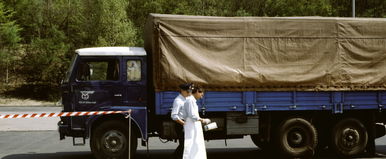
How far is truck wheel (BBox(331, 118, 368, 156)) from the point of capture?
10836mm

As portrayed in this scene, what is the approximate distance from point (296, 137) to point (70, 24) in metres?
40.8

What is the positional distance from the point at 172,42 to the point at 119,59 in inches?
44.3

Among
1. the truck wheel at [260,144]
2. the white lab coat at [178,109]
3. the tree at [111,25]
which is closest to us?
the white lab coat at [178,109]

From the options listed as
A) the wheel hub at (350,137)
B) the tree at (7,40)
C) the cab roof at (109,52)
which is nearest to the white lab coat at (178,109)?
the cab roof at (109,52)

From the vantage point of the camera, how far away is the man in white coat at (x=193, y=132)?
7605 millimetres

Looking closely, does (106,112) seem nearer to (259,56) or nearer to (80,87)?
(80,87)

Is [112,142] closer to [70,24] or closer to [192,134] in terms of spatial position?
[192,134]

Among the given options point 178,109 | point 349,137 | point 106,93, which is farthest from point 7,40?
point 178,109

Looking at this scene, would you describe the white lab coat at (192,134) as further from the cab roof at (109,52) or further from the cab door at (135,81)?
the cab roof at (109,52)

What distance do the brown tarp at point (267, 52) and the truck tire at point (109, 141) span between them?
1184 mm

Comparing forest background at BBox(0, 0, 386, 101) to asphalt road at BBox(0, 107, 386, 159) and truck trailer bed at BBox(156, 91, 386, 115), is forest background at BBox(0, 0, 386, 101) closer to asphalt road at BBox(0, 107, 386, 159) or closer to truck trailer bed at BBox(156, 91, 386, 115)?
asphalt road at BBox(0, 107, 386, 159)

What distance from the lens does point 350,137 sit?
428 inches

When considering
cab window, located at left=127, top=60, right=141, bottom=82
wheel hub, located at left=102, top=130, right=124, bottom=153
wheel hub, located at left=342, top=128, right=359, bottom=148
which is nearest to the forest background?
cab window, located at left=127, top=60, right=141, bottom=82

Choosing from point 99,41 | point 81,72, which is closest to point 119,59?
point 81,72
